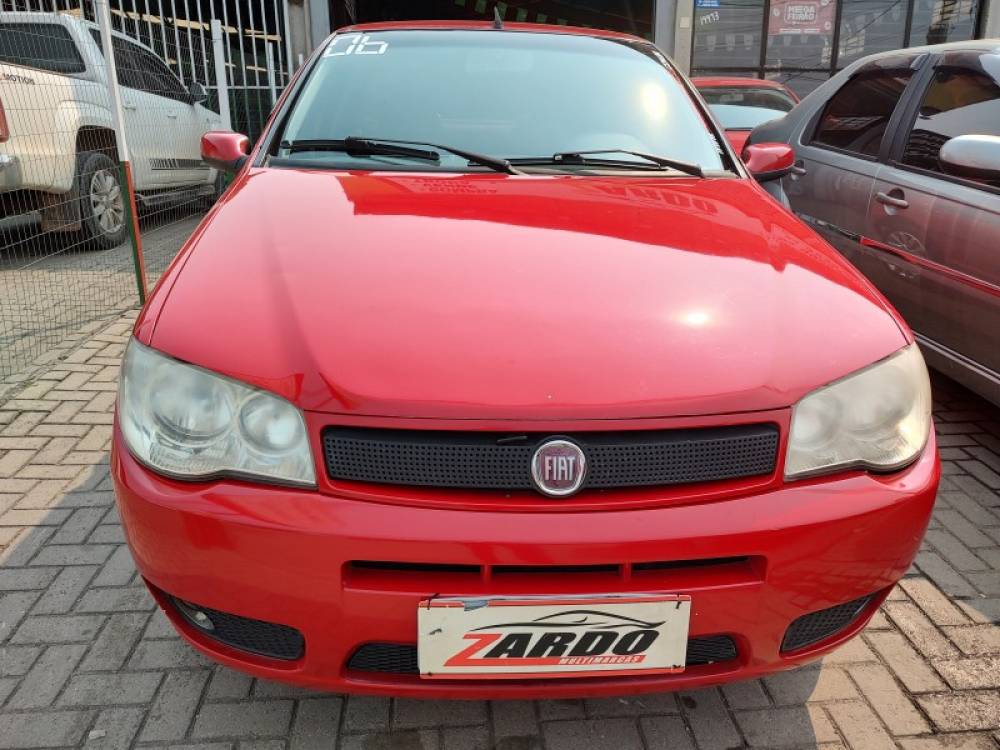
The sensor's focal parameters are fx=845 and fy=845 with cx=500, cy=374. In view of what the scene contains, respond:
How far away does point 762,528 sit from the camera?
1434mm

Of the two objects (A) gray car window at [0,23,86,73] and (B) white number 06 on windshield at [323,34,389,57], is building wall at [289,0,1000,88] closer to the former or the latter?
(A) gray car window at [0,23,86,73]

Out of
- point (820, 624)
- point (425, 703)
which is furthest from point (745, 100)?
point (425, 703)

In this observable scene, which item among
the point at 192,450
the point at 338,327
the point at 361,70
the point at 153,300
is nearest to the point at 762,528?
the point at 338,327

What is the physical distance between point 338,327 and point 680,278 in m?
0.70

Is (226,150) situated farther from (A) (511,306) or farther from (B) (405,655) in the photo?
(B) (405,655)

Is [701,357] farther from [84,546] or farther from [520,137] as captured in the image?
[84,546]

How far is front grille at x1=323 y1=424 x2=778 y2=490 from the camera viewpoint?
1.42 metres

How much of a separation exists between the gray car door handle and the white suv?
3.82 m

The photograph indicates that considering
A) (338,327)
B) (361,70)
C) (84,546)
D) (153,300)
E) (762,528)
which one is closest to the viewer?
(762,528)

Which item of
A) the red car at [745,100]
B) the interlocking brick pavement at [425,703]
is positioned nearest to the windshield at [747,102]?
the red car at [745,100]

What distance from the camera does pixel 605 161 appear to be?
243 centimetres

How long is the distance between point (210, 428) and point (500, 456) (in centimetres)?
52

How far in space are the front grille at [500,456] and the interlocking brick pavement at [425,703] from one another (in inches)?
27.2

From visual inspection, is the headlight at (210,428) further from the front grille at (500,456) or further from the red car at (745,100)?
the red car at (745,100)
